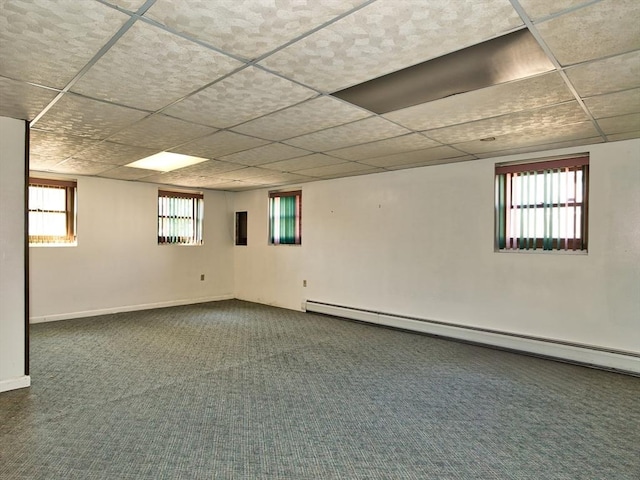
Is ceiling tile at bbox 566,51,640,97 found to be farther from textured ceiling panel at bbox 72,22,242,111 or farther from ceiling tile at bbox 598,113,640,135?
textured ceiling panel at bbox 72,22,242,111

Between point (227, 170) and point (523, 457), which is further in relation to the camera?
point (227, 170)

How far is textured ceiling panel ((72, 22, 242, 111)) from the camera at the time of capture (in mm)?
1975

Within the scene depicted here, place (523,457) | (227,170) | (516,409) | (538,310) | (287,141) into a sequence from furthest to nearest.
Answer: (227,170)
(538,310)
(287,141)
(516,409)
(523,457)

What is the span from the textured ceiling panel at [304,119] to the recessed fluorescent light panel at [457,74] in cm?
16

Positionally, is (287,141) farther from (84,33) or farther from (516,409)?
(516,409)

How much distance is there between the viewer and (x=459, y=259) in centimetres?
505

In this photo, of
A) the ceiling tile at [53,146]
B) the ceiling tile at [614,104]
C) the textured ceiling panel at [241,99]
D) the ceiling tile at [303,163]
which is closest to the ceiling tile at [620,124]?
the ceiling tile at [614,104]

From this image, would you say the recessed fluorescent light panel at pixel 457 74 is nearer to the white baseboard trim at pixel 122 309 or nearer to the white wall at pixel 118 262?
the white wall at pixel 118 262

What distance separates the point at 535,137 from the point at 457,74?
6.28 ft

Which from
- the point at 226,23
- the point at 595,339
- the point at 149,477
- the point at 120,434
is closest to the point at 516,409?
the point at 595,339

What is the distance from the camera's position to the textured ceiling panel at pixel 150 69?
197cm

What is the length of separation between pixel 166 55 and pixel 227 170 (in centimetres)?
360

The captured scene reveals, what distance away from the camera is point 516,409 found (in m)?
3.01

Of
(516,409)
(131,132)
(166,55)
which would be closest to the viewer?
(166,55)
